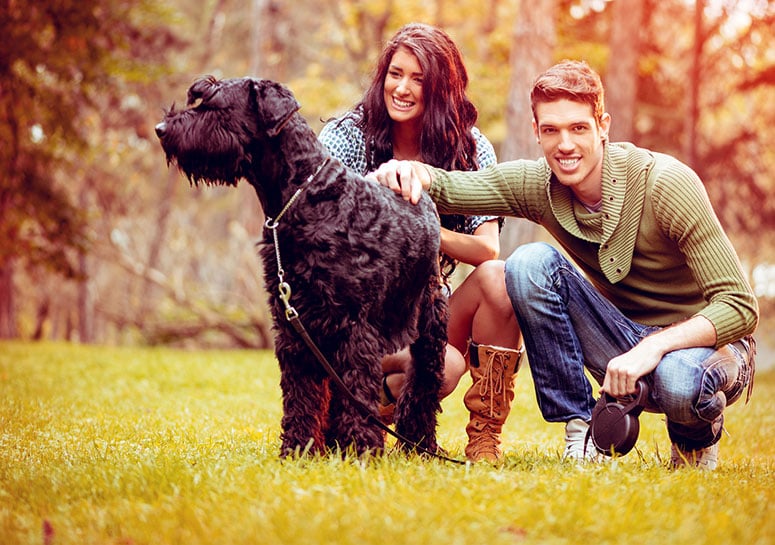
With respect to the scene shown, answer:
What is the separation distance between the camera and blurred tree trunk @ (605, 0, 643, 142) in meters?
11.4

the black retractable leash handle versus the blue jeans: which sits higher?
the blue jeans

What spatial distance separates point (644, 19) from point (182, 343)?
8.93m

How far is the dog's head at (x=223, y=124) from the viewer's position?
318 cm

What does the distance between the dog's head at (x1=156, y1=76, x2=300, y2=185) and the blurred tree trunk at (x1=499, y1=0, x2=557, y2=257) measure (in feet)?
21.0

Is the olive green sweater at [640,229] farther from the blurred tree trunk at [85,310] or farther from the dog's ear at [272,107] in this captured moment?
the blurred tree trunk at [85,310]

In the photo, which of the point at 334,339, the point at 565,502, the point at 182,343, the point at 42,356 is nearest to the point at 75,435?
the point at 334,339

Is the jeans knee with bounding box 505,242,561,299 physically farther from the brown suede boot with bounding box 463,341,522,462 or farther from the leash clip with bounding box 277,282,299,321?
the leash clip with bounding box 277,282,299,321

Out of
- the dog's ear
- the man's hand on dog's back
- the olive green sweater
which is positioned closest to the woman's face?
the olive green sweater

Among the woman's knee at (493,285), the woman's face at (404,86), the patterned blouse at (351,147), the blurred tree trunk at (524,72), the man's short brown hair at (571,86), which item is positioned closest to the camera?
the man's short brown hair at (571,86)

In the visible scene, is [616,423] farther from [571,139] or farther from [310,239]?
[310,239]

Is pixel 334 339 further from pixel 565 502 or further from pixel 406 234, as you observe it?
pixel 565 502

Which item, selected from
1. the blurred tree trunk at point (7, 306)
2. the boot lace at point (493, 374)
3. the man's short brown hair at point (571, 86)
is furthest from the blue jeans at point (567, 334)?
the blurred tree trunk at point (7, 306)

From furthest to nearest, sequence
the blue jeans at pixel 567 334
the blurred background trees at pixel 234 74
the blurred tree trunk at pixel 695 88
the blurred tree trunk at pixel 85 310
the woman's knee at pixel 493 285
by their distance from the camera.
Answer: the blurred tree trunk at pixel 85 310 → the blurred tree trunk at pixel 695 88 → the blurred background trees at pixel 234 74 → the woman's knee at pixel 493 285 → the blue jeans at pixel 567 334

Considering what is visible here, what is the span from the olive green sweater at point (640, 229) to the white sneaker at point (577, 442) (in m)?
0.54
